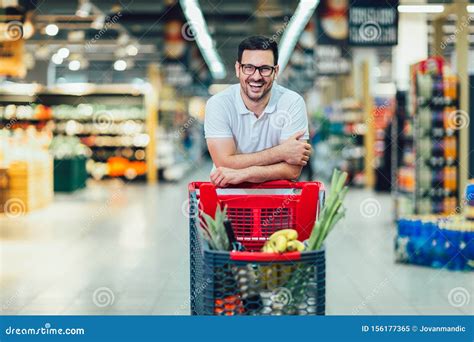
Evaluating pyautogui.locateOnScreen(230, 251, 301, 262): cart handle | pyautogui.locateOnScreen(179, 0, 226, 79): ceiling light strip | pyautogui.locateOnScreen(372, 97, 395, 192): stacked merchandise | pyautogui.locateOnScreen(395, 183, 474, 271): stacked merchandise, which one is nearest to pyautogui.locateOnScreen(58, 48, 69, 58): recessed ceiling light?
pyautogui.locateOnScreen(179, 0, 226, 79): ceiling light strip

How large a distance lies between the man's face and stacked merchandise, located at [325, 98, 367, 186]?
15.3 metres

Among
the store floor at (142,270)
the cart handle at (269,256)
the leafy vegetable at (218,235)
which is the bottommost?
the store floor at (142,270)

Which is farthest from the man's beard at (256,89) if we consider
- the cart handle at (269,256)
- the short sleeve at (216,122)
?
the cart handle at (269,256)

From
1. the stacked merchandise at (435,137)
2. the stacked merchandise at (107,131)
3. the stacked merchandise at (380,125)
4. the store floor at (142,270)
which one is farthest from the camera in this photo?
the stacked merchandise at (107,131)

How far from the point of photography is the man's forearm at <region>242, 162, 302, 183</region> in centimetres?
307

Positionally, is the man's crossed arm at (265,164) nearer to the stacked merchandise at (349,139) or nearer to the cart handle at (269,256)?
the cart handle at (269,256)

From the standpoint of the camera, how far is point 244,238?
9.95ft

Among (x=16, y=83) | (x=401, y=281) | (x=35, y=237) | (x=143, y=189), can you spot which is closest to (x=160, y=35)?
(x=143, y=189)

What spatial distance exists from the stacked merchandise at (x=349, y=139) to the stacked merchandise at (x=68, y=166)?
5.92 metres

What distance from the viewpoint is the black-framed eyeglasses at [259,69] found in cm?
300

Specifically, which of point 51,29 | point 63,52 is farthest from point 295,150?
point 63,52

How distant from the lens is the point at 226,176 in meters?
3.04

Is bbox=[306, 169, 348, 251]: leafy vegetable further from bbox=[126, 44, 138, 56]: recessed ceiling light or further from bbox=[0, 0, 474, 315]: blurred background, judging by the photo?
bbox=[126, 44, 138, 56]: recessed ceiling light

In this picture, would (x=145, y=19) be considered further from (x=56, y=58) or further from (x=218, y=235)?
(x=218, y=235)
